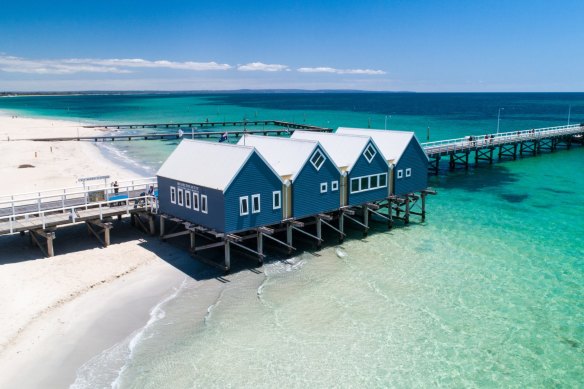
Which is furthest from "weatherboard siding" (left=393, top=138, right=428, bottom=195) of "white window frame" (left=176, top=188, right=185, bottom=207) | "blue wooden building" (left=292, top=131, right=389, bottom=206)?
"white window frame" (left=176, top=188, right=185, bottom=207)

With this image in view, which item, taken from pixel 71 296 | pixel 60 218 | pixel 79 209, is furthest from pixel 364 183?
pixel 71 296

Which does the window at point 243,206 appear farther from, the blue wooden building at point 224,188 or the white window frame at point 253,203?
the white window frame at point 253,203

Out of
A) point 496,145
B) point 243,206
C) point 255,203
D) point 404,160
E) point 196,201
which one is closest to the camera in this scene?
point 243,206

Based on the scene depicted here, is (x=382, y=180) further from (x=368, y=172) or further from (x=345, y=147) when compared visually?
(x=345, y=147)

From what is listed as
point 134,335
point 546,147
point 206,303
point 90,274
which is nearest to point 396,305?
point 206,303

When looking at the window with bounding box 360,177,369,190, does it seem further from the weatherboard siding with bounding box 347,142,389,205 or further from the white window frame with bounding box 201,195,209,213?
the white window frame with bounding box 201,195,209,213

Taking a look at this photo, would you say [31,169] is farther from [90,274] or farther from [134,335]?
[134,335]
